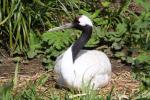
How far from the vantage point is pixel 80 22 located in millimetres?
5832

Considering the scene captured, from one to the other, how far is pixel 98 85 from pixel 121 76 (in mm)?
542

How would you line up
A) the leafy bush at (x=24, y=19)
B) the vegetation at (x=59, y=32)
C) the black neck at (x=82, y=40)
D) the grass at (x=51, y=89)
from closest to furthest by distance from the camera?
the grass at (x=51, y=89) → the black neck at (x=82, y=40) → the vegetation at (x=59, y=32) → the leafy bush at (x=24, y=19)

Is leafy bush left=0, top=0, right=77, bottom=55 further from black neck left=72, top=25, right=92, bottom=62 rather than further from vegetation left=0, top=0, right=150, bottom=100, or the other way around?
black neck left=72, top=25, right=92, bottom=62

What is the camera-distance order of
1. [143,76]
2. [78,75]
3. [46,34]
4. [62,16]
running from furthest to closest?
[62,16]
[46,34]
[143,76]
[78,75]

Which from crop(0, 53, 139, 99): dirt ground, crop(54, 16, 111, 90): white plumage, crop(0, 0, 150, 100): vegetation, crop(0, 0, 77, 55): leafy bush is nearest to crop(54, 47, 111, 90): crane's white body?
crop(54, 16, 111, 90): white plumage

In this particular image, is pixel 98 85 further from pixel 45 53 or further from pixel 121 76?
pixel 45 53

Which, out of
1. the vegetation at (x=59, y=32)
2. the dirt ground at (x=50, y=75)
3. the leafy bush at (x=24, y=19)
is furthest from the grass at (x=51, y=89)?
the leafy bush at (x=24, y=19)

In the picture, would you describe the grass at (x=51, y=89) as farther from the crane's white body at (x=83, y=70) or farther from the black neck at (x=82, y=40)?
the black neck at (x=82, y=40)

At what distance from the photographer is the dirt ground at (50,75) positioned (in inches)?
230

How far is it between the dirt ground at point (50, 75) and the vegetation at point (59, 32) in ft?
0.29

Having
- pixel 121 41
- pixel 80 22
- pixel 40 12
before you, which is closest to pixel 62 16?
pixel 40 12

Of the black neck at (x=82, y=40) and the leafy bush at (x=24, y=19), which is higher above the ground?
the leafy bush at (x=24, y=19)

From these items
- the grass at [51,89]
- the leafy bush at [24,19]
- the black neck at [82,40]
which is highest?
Result: the leafy bush at [24,19]

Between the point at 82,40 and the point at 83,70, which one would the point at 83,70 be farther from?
the point at 82,40
